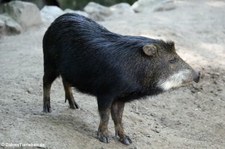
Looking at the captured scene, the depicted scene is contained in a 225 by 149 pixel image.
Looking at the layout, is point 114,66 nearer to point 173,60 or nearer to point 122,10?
point 173,60

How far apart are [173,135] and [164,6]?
6.23 m

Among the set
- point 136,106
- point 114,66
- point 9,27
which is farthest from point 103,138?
point 9,27

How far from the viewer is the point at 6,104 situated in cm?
508

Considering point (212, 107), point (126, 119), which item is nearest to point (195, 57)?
point (212, 107)

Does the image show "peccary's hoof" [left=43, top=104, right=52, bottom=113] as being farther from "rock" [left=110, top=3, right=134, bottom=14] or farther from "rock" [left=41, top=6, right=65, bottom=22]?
"rock" [left=110, top=3, right=134, bottom=14]

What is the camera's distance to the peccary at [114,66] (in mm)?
4301

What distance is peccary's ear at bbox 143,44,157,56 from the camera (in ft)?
14.2

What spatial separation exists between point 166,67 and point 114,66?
48 centimetres

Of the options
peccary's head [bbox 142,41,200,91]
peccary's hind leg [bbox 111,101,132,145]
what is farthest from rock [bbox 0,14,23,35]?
peccary's head [bbox 142,41,200,91]

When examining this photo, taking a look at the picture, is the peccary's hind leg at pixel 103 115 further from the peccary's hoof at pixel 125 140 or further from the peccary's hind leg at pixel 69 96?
the peccary's hind leg at pixel 69 96

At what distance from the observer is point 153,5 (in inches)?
449

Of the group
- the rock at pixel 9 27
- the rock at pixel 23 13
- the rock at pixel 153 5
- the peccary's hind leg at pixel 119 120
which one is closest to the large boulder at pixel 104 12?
the rock at pixel 153 5

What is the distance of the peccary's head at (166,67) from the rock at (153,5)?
21.6ft

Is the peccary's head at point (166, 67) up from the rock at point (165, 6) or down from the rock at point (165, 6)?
up
